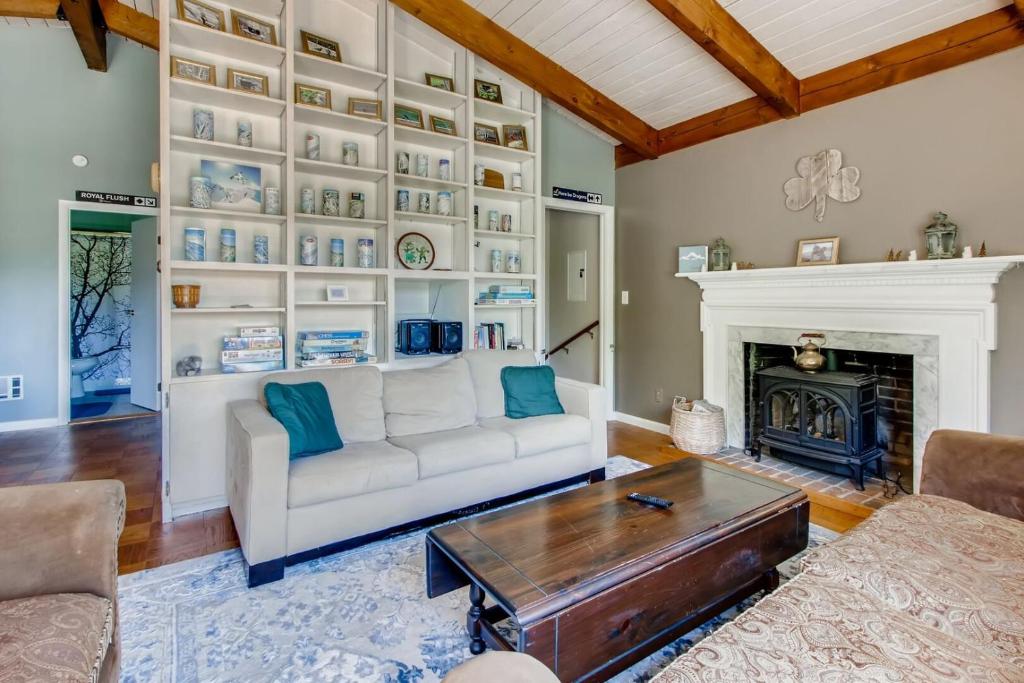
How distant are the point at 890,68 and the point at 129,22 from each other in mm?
5398

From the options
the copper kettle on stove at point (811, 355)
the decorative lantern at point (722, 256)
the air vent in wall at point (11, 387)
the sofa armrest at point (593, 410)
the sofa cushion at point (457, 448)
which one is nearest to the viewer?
the sofa cushion at point (457, 448)

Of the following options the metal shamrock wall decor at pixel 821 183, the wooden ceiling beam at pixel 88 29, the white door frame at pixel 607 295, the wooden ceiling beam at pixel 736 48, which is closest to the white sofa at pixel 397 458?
the white door frame at pixel 607 295

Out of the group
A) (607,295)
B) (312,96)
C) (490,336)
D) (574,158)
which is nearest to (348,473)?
(490,336)

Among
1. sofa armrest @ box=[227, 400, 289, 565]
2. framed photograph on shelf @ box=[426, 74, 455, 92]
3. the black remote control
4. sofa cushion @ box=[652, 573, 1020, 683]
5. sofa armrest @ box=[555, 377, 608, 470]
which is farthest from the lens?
framed photograph on shelf @ box=[426, 74, 455, 92]

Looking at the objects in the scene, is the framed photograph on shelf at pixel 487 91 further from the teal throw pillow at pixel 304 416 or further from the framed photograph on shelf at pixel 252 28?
the teal throw pillow at pixel 304 416

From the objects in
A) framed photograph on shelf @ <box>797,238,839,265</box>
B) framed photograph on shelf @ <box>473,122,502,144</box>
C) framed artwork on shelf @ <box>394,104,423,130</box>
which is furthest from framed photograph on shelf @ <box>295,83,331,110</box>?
framed photograph on shelf @ <box>797,238,839,265</box>

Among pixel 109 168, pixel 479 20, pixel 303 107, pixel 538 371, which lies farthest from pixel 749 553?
pixel 109 168

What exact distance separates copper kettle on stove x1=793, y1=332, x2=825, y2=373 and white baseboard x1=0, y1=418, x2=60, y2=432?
618 centimetres

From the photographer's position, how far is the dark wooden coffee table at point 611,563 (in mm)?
1385

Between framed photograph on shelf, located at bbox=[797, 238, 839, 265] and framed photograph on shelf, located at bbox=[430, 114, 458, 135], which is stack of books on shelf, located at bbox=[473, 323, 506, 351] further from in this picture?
framed photograph on shelf, located at bbox=[797, 238, 839, 265]

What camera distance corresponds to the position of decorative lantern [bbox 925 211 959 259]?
9.31 feet

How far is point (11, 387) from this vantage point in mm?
4578

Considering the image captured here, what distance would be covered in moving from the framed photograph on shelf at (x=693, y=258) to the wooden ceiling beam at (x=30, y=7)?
17.1ft

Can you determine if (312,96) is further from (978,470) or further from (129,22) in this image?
(978,470)
